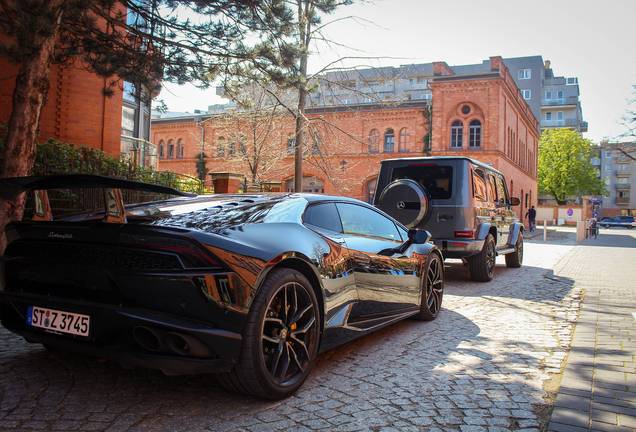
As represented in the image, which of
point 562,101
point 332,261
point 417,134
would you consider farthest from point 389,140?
point 562,101

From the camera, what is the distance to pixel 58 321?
8.82 ft

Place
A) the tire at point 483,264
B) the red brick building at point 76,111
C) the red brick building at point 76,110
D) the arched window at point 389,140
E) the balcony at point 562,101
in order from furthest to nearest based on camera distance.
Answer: the balcony at point 562,101 < the arched window at point 389,140 < the red brick building at point 76,111 < the red brick building at point 76,110 < the tire at point 483,264

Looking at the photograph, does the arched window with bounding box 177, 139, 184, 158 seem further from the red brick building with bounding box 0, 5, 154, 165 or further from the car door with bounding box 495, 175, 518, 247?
the car door with bounding box 495, 175, 518, 247

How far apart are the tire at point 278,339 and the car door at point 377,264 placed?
665mm

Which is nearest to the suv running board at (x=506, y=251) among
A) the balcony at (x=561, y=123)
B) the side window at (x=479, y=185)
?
the side window at (x=479, y=185)

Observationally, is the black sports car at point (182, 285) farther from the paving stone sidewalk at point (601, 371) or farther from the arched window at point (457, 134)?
the arched window at point (457, 134)

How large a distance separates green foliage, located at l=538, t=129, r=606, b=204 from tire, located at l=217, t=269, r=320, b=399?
2652 inches

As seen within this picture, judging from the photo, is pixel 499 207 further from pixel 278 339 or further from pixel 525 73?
pixel 525 73

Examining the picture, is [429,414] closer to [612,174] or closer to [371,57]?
[371,57]

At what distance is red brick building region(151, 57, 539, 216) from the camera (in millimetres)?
31984

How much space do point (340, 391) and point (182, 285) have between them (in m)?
1.35

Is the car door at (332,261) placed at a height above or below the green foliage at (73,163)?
below

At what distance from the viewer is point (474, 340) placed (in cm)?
455

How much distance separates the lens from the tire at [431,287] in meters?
5.12
